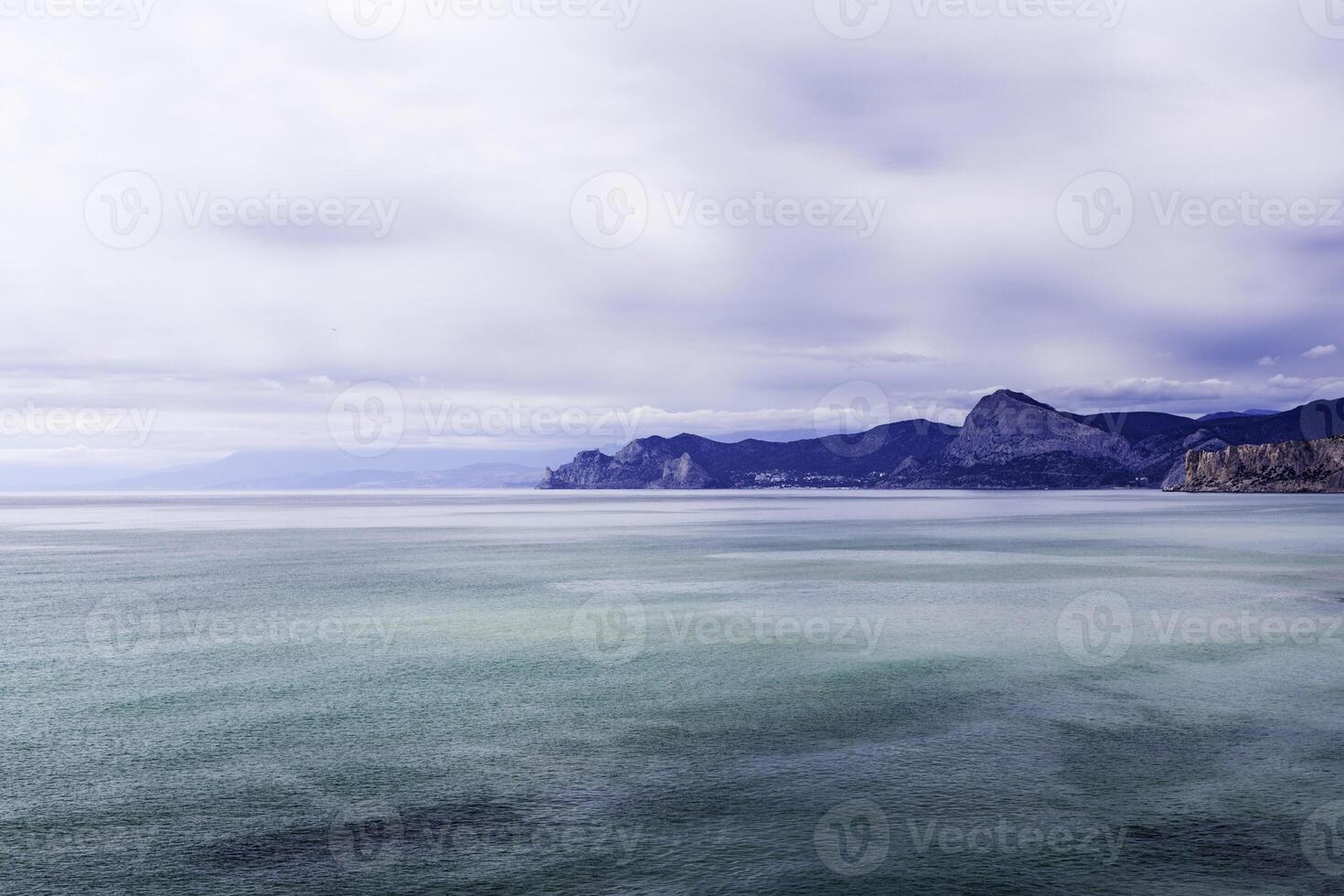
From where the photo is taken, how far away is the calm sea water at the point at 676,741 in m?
16.9

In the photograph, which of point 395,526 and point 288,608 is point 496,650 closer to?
A: point 288,608

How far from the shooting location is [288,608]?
52562 mm

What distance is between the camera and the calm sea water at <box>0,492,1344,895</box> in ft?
55.3

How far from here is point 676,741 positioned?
81.2ft

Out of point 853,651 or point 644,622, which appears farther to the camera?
point 644,622

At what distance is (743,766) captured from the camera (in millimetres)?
22359

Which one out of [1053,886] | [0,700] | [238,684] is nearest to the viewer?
[1053,886]

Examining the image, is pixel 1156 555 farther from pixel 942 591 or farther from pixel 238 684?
Answer: pixel 238 684

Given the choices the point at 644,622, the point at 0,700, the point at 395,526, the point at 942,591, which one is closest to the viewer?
the point at 0,700

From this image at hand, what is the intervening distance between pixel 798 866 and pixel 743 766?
5699 millimetres

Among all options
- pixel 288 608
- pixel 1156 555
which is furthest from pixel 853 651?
pixel 1156 555

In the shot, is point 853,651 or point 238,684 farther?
point 853,651

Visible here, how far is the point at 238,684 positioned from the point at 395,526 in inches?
5083

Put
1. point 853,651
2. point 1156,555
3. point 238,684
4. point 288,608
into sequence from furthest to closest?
point 1156,555 < point 288,608 < point 853,651 < point 238,684
